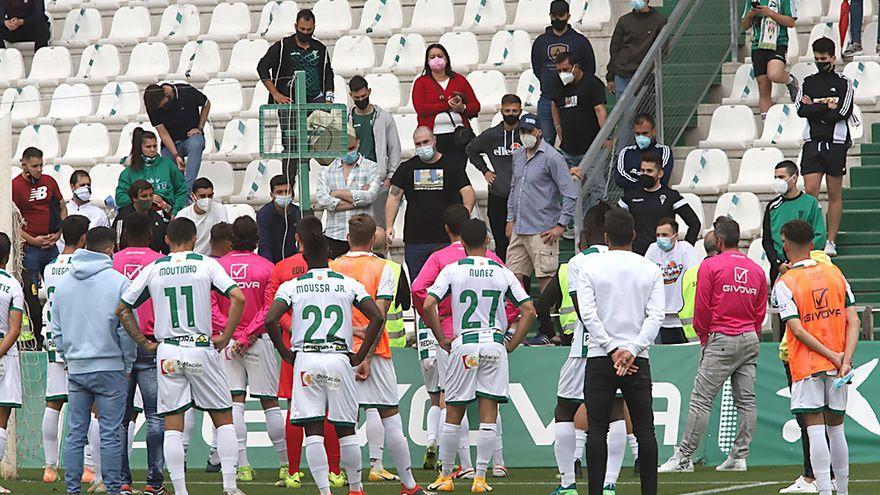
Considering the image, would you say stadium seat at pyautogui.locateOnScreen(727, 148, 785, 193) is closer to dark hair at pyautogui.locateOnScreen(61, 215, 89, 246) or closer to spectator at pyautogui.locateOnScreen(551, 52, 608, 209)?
spectator at pyautogui.locateOnScreen(551, 52, 608, 209)

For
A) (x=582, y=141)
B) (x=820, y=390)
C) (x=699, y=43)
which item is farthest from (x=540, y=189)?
(x=820, y=390)

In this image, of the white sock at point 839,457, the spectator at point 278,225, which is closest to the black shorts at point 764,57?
the spectator at point 278,225

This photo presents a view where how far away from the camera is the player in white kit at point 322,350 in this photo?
10.6 metres

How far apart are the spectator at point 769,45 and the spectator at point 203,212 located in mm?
6101

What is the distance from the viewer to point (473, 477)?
41.9 feet

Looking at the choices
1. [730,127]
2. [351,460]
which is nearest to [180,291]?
[351,460]

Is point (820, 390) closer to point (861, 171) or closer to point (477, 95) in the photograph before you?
point (861, 171)

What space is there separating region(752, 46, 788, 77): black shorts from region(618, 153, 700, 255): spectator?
9.78ft

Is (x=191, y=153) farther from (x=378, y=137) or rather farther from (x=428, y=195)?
(x=428, y=195)

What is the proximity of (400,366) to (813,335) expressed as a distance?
4677 millimetres

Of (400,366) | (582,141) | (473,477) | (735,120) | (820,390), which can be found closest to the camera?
(820,390)

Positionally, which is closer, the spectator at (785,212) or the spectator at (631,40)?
the spectator at (785,212)

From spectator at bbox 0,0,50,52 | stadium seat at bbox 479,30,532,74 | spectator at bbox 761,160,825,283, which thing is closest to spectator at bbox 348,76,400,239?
stadium seat at bbox 479,30,532,74

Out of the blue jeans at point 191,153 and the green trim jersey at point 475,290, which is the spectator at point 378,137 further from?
the green trim jersey at point 475,290
